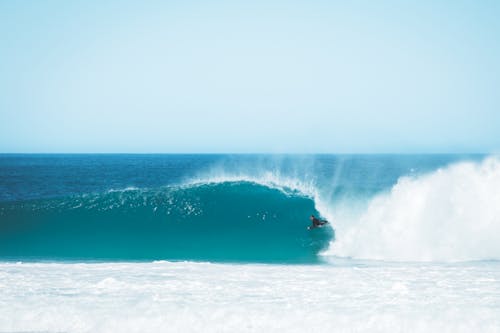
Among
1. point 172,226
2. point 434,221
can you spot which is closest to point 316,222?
point 434,221

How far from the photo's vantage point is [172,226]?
12.3 meters

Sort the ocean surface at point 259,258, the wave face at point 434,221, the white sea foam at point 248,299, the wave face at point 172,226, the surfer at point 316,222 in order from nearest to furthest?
the white sea foam at point 248,299 → the ocean surface at point 259,258 → the wave face at point 434,221 → the wave face at point 172,226 → the surfer at point 316,222

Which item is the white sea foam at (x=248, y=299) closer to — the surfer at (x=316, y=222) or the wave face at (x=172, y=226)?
the wave face at (x=172, y=226)

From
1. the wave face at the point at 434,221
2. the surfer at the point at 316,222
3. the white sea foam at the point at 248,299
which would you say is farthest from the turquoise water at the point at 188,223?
the white sea foam at the point at 248,299

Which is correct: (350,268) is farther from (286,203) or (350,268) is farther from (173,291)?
(286,203)

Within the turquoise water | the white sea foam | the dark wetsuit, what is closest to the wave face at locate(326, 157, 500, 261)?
the dark wetsuit

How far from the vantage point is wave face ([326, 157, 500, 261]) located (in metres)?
9.39

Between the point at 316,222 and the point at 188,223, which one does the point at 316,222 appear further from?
the point at 188,223

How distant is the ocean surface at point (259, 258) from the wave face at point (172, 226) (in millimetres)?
59

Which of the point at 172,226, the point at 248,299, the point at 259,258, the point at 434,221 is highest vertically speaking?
the point at 434,221

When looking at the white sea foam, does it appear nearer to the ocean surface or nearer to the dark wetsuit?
the ocean surface

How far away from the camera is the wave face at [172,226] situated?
10.4 metres

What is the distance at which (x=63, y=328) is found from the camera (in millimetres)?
5344

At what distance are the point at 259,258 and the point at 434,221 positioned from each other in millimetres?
4367
